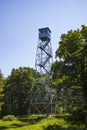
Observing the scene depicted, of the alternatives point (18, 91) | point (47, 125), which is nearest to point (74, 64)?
point (47, 125)

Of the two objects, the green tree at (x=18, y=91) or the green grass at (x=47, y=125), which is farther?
the green tree at (x=18, y=91)

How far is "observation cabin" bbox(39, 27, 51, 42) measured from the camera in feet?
154

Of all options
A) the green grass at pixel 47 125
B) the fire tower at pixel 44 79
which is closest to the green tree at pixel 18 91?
the fire tower at pixel 44 79

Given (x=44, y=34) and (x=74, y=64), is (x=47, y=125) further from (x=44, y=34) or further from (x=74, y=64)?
(x=44, y=34)

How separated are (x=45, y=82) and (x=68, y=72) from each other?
17168 mm

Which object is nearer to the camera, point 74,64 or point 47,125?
point 47,125

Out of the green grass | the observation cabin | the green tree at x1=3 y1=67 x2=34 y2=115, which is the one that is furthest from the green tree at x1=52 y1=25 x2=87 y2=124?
the green tree at x1=3 y1=67 x2=34 y2=115

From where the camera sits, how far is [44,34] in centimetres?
4694

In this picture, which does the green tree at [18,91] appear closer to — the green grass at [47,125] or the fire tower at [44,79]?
the fire tower at [44,79]

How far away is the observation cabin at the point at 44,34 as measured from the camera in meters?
46.9

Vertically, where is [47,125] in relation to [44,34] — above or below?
below

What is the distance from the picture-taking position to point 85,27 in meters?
29.6

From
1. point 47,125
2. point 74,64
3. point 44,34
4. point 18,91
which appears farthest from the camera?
point 18,91

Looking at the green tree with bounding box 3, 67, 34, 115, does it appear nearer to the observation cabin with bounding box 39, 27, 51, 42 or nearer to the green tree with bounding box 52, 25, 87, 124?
the observation cabin with bounding box 39, 27, 51, 42
